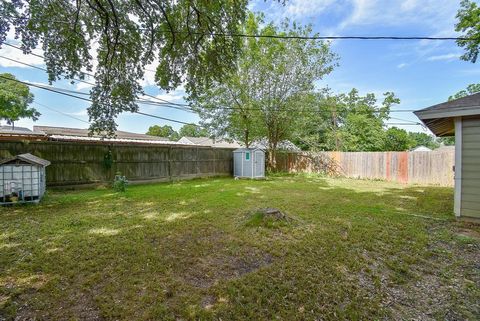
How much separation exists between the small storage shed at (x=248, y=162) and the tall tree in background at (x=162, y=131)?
100.0 feet

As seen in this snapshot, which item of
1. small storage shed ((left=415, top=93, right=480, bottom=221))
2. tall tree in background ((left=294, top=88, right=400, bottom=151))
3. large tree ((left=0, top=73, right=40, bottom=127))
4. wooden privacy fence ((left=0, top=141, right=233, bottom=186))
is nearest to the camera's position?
small storage shed ((left=415, top=93, right=480, bottom=221))

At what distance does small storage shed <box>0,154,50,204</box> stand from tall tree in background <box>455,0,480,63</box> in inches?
494

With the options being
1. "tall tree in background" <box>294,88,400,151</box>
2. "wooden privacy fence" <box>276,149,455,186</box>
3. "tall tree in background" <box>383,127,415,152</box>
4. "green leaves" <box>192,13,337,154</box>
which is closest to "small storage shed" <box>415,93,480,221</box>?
"wooden privacy fence" <box>276,149,455,186</box>

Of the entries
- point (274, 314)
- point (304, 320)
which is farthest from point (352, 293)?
point (274, 314)

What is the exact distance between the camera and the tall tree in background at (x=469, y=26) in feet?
25.5

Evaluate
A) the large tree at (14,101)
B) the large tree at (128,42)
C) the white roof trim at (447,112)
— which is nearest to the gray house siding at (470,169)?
the white roof trim at (447,112)

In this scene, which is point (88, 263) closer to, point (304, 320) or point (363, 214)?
A: point (304, 320)

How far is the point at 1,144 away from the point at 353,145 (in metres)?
22.5

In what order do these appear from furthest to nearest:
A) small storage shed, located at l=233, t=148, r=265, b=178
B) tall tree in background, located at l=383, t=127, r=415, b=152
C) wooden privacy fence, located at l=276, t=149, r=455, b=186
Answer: tall tree in background, located at l=383, t=127, r=415, b=152, small storage shed, located at l=233, t=148, r=265, b=178, wooden privacy fence, located at l=276, t=149, r=455, b=186

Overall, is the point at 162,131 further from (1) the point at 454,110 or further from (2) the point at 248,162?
(1) the point at 454,110

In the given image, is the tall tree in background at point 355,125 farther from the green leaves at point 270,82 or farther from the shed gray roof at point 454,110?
the shed gray roof at point 454,110

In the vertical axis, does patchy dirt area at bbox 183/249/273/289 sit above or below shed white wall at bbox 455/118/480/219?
below

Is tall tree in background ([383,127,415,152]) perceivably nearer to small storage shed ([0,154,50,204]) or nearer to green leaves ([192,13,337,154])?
green leaves ([192,13,337,154])

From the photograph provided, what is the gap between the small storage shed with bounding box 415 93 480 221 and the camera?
447cm
